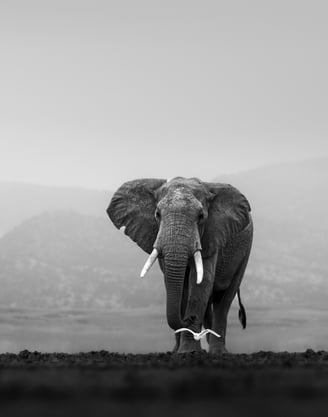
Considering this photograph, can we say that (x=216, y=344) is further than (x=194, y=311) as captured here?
Yes

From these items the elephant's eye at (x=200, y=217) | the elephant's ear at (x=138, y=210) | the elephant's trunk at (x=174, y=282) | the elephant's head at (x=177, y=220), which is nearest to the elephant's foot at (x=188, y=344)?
the elephant's head at (x=177, y=220)

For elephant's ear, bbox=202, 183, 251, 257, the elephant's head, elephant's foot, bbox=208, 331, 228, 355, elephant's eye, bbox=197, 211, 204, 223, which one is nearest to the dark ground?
the elephant's head

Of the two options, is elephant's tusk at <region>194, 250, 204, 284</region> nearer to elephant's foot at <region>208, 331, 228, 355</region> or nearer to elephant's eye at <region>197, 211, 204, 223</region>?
elephant's eye at <region>197, 211, 204, 223</region>

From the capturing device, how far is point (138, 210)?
20.3 meters

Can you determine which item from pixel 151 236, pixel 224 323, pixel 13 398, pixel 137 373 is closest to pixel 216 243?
pixel 151 236

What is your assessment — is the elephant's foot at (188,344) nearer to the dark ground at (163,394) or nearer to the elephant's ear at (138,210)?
the elephant's ear at (138,210)

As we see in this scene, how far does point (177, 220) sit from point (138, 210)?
107 inches

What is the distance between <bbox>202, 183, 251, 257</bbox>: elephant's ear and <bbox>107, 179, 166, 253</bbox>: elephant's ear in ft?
5.02

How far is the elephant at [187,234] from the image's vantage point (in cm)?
1767

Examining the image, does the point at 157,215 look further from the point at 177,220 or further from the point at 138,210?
the point at 138,210

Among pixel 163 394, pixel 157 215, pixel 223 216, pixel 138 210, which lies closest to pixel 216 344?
pixel 223 216

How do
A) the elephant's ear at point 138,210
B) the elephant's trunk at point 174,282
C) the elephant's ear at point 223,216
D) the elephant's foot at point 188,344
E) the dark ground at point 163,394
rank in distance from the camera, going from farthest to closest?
the elephant's ear at point 138,210 < the elephant's ear at point 223,216 < the elephant's foot at point 188,344 < the elephant's trunk at point 174,282 < the dark ground at point 163,394

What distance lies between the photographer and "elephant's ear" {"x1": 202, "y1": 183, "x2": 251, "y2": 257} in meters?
19.5

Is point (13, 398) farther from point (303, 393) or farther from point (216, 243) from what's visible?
point (216, 243)
